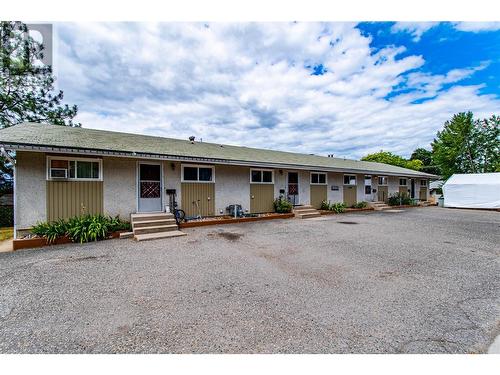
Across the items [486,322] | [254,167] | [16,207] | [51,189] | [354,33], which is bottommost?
[486,322]

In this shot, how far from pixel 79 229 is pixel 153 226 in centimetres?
210

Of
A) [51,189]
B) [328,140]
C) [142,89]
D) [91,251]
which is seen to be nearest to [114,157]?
[51,189]

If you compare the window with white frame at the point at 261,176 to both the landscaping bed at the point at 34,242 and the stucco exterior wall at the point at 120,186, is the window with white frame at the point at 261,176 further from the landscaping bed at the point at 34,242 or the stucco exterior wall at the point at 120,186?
the landscaping bed at the point at 34,242

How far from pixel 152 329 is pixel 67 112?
20425mm

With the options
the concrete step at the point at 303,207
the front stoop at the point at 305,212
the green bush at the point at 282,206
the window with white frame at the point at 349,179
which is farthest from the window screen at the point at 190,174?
the window with white frame at the point at 349,179

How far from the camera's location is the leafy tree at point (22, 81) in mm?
13336

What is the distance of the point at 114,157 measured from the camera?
7.83 m

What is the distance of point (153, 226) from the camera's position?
7477 mm

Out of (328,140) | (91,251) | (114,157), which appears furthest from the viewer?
(328,140)

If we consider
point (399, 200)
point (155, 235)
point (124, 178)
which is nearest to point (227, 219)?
point (155, 235)

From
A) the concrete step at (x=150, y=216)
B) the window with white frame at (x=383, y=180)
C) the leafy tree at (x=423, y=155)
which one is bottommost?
the concrete step at (x=150, y=216)

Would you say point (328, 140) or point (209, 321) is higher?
point (328, 140)

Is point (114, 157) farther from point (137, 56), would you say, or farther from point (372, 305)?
point (372, 305)
